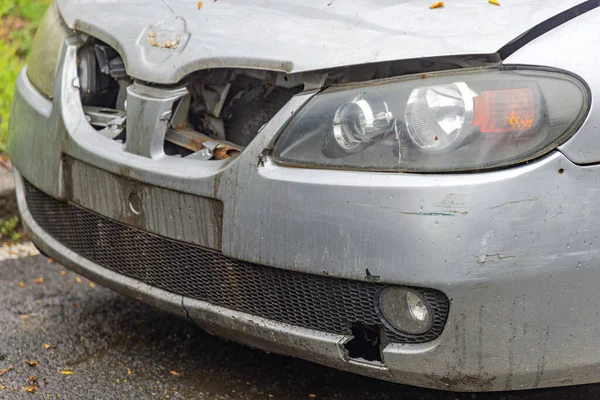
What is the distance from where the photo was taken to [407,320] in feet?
7.06

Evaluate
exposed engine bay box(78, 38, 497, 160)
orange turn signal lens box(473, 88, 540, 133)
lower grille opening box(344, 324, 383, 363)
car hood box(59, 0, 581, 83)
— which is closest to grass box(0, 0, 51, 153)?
exposed engine bay box(78, 38, 497, 160)

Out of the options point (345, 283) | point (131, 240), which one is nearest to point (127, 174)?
point (131, 240)

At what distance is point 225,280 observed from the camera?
7.84ft

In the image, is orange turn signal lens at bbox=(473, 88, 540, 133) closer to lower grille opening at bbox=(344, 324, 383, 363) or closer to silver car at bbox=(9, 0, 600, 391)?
silver car at bbox=(9, 0, 600, 391)

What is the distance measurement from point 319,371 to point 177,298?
2.20ft

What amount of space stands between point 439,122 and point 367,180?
0.23 m

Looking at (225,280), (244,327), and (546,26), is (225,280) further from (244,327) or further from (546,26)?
(546,26)

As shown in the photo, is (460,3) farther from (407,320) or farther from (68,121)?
(68,121)

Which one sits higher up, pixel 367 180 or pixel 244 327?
pixel 367 180

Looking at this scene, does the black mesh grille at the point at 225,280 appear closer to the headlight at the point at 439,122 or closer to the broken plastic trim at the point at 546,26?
the headlight at the point at 439,122

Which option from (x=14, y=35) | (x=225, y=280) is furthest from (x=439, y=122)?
(x=14, y=35)

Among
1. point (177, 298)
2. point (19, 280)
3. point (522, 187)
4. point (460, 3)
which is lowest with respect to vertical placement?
point (19, 280)

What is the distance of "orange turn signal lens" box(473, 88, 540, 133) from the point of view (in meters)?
2.03

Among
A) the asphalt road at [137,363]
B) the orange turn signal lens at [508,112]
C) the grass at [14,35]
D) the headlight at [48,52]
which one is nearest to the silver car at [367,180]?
the orange turn signal lens at [508,112]
